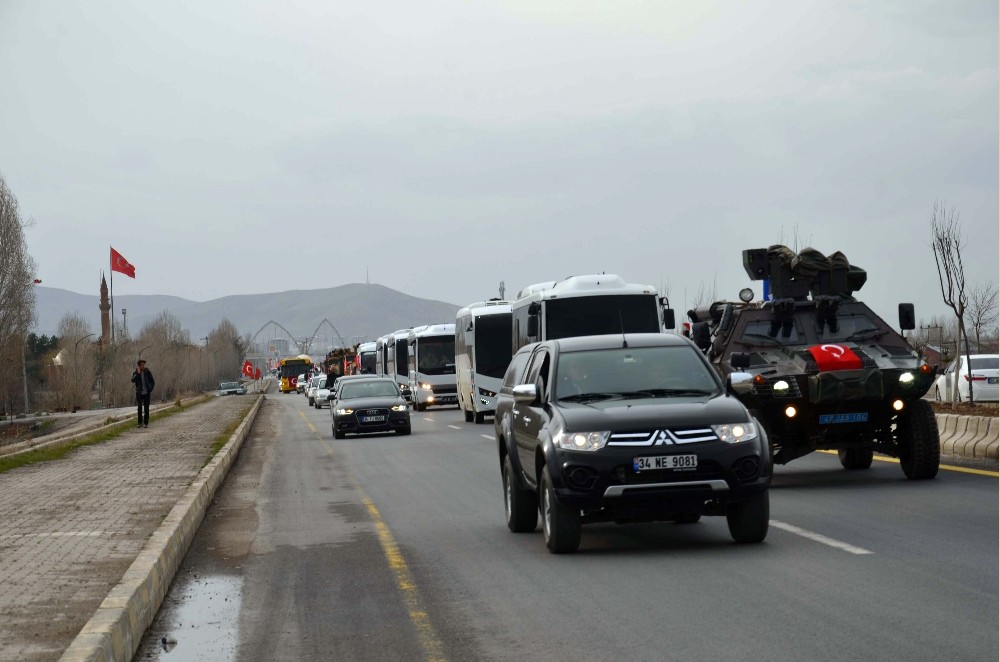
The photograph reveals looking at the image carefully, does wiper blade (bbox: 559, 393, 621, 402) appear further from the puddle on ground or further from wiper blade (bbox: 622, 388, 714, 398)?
the puddle on ground

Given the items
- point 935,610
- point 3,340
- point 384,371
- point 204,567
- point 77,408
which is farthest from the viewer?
point 77,408

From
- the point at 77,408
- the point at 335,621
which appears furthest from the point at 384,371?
the point at 335,621

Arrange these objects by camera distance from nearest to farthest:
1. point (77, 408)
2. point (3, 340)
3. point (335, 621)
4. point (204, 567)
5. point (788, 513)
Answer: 1. point (335, 621)
2. point (204, 567)
3. point (788, 513)
4. point (3, 340)
5. point (77, 408)

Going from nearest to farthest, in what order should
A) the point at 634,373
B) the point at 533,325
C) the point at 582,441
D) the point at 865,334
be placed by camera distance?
the point at 582,441
the point at 634,373
the point at 865,334
the point at 533,325

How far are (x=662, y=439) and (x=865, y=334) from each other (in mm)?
7346

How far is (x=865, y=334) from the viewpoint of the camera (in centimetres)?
1652

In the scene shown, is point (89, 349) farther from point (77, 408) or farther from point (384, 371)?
point (384, 371)

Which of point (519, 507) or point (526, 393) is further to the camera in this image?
point (519, 507)

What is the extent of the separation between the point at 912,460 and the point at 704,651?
945 cm

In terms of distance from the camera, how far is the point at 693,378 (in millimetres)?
11031

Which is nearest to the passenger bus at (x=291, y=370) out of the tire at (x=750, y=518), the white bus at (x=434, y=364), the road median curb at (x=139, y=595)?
the white bus at (x=434, y=364)

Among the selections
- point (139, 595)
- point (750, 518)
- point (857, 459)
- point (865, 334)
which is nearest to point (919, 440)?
point (865, 334)

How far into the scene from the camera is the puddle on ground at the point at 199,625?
7395mm

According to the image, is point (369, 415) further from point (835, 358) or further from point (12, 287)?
point (12, 287)
